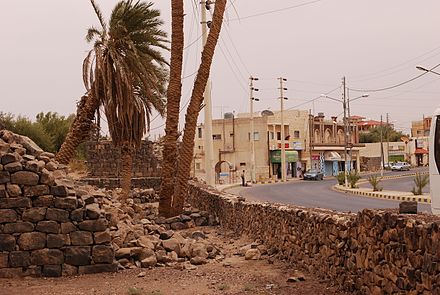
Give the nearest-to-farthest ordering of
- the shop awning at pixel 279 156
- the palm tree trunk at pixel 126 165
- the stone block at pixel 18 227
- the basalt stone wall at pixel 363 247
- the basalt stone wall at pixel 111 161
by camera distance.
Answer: the basalt stone wall at pixel 363 247 < the stone block at pixel 18 227 < the palm tree trunk at pixel 126 165 < the basalt stone wall at pixel 111 161 < the shop awning at pixel 279 156

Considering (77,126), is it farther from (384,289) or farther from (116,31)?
(384,289)

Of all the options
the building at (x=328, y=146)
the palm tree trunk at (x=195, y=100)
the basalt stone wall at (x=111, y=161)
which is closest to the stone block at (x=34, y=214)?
the palm tree trunk at (x=195, y=100)

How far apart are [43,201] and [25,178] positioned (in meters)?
0.52

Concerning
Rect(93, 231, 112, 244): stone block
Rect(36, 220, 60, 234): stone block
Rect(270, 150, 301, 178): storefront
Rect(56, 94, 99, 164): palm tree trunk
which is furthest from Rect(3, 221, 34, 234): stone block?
Rect(270, 150, 301, 178): storefront

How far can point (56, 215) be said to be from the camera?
35.7ft

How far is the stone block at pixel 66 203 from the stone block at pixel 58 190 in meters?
0.08

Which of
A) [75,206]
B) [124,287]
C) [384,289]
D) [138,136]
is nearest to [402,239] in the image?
[384,289]

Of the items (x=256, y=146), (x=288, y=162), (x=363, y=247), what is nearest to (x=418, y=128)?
(x=288, y=162)

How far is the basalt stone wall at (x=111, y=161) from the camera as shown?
1417 inches

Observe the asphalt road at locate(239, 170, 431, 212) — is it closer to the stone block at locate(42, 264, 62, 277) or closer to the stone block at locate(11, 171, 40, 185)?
the stone block at locate(42, 264, 62, 277)

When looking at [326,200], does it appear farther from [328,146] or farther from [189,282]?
[328,146]

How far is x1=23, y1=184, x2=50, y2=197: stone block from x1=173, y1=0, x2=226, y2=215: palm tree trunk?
9.13m

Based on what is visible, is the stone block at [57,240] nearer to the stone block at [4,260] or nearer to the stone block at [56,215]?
the stone block at [56,215]

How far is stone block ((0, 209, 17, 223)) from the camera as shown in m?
10.6
